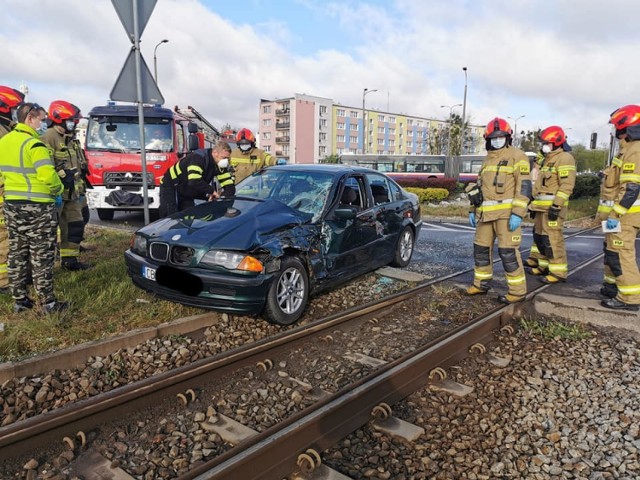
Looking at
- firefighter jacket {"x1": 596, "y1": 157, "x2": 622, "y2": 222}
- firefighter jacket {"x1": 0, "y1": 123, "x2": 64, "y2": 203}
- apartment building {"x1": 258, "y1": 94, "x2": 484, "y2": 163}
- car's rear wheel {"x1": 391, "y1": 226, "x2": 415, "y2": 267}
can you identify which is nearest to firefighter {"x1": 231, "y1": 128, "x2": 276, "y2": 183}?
car's rear wheel {"x1": 391, "y1": 226, "x2": 415, "y2": 267}

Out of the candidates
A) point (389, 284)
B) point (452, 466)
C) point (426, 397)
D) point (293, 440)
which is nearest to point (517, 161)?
point (389, 284)

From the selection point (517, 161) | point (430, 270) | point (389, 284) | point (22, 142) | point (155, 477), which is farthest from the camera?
point (430, 270)

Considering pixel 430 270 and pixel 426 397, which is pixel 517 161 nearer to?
pixel 430 270

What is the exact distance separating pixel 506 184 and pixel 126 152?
8347 mm

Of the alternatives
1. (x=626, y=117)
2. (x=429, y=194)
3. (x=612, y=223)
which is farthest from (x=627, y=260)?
(x=429, y=194)

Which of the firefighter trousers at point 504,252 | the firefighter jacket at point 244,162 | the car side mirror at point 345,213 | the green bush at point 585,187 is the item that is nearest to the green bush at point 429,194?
the green bush at point 585,187

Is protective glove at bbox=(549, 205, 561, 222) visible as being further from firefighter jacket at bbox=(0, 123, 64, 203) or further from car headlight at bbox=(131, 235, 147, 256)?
firefighter jacket at bbox=(0, 123, 64, 203)

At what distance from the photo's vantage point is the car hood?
4.51 meters

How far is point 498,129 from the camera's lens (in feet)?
18.6

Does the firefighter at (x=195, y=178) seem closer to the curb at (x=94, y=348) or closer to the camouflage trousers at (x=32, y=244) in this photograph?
the camouflage trousers at (x=32, y=244)

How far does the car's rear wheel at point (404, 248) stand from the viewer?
24.2 ft

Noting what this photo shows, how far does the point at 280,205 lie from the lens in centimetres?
538

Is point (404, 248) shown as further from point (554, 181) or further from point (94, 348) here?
point (94, 348)

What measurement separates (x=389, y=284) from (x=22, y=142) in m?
4.56
